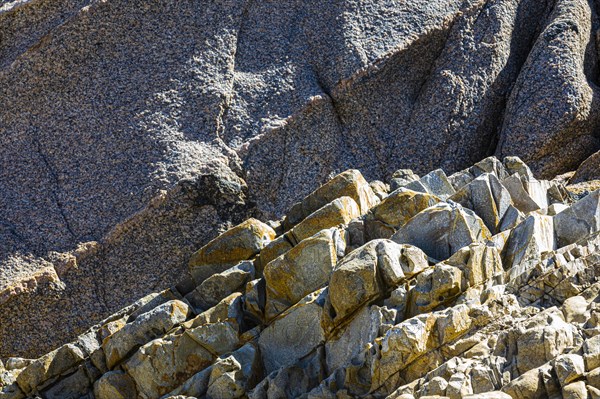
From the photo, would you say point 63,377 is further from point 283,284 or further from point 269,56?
point 269,56

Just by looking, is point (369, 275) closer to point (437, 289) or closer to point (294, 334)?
point (437, 289)

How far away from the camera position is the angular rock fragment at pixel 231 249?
17156mm

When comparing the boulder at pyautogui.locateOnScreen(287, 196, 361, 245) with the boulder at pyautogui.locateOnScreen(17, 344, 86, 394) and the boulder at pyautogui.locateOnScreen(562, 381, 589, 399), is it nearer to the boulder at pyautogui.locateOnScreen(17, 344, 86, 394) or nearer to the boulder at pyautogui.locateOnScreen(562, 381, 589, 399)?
the boulder at pyautogui.locateOnScreen(17, 344, 86, 394)

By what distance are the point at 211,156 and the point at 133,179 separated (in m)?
1.45

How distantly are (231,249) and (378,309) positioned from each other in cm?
410

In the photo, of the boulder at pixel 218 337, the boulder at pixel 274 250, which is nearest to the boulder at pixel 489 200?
the boulder at pixel 274 250

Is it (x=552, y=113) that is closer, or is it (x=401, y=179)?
(x=401, y=179)

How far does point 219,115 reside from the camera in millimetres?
20719

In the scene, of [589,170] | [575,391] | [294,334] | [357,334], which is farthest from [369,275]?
[589,170]

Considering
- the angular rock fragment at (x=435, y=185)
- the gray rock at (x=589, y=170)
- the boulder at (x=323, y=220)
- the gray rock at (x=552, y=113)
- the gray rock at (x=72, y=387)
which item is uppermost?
the boulder at (x=323, y=220)

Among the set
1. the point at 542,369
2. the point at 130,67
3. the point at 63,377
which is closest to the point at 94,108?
the point at 130,67

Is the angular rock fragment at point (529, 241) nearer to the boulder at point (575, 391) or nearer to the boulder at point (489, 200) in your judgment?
the boulder at point (489, 200)

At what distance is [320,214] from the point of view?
16.5 metres

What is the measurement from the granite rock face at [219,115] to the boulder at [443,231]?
518 cm
